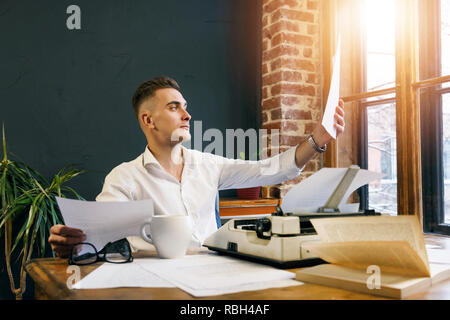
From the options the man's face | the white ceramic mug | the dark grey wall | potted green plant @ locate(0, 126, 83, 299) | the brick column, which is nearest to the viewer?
the white ceramic mug

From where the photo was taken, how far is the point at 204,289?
735 millimetres

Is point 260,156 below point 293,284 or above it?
above

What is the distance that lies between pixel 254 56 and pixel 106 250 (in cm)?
233

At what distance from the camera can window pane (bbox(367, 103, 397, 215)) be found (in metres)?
2.44

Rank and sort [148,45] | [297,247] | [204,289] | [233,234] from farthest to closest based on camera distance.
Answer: [148,45] → [233,234] → [297,247] → [204,289]

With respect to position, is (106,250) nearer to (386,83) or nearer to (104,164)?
(104,164)

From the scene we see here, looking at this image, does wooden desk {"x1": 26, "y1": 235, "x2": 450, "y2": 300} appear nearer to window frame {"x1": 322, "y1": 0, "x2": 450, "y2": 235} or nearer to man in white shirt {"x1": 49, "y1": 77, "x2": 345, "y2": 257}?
man in white shirt {"x1": 49, "y1": 77, "x2": 345, "y2": 257}

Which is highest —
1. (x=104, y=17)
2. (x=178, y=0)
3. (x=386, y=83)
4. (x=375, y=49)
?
(x=178, y=0)

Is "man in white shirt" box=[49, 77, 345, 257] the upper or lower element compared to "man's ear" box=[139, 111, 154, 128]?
lower

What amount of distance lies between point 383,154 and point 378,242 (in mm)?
1924

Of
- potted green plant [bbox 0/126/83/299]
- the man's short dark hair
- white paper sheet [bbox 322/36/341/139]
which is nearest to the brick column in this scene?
the man's short dark hair

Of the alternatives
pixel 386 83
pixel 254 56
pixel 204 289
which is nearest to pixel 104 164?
pixel 254 56

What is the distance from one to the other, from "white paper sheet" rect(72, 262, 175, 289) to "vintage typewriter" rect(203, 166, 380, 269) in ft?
0.77

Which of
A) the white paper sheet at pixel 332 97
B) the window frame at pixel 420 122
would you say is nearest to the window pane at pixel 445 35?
the window frame at pixel 420 122
